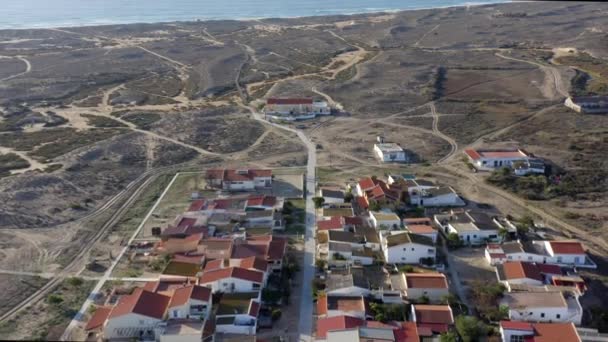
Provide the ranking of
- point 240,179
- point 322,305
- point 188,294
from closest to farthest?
point 188,294
point 322,305
point 240,179

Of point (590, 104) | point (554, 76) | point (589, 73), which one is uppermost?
point (589, 73)

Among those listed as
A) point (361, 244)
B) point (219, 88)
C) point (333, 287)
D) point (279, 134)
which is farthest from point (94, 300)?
point (219, 88)

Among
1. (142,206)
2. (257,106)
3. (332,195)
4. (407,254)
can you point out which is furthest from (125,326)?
(257,106)

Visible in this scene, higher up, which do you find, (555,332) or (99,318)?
(555,332)

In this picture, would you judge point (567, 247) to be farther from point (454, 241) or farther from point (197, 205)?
point (197, 205)

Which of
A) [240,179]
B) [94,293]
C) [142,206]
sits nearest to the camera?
[94,293]

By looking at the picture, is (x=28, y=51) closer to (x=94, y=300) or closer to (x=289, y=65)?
(x=289, y=65)

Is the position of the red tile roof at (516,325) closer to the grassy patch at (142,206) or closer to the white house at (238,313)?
the white house at (238,313)
